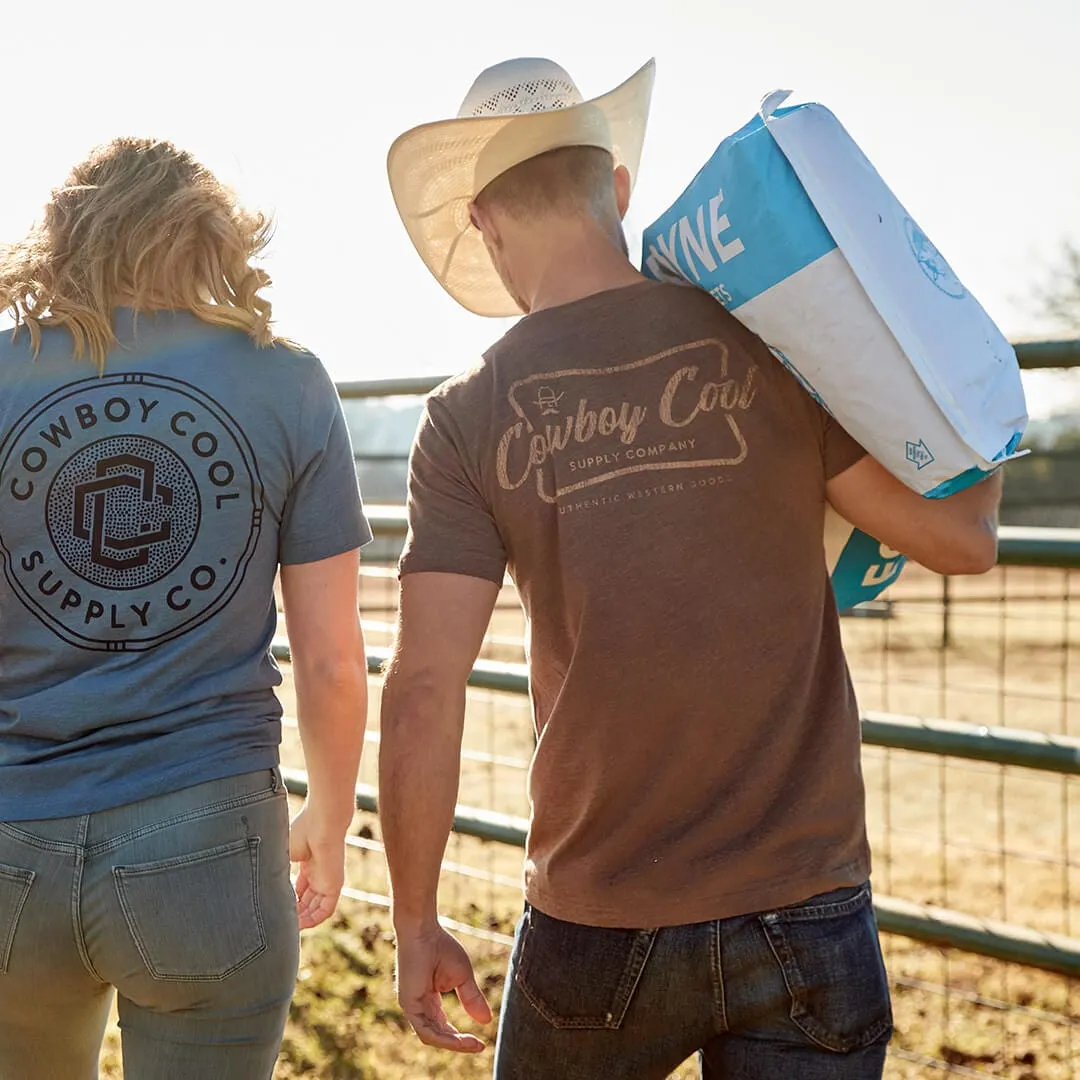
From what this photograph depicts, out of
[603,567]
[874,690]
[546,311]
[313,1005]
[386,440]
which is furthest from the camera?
[386,440]

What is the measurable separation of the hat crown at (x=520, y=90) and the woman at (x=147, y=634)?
0.44m

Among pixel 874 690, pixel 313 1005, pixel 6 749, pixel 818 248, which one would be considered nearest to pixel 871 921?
pixel 818 248

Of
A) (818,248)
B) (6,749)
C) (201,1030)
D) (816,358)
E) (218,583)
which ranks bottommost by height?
(201,1030)

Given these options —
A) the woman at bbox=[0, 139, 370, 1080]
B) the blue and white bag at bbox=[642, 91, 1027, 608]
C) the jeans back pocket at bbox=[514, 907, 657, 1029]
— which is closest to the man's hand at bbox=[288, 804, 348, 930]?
the woman at bbox=[0, 139, 370, 1080]

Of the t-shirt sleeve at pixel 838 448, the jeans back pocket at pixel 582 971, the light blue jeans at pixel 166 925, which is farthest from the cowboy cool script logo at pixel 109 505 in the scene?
the t-shirt sleeve at pixel 838 448

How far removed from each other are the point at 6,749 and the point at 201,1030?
459 mm

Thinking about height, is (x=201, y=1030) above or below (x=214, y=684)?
below

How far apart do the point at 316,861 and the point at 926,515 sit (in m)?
→ 1.07

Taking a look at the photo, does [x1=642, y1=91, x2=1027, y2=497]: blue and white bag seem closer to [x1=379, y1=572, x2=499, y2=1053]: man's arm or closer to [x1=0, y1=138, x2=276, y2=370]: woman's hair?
[x1=379, y1=572, x2=499, y2=1053]: man's arm

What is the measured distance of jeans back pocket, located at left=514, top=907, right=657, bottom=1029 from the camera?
68.5 inches

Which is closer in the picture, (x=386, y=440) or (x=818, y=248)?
(x=818, y=248)

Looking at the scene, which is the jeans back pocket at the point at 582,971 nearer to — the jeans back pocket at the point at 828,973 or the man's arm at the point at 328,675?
the jeans back pocket at the point at 828,973

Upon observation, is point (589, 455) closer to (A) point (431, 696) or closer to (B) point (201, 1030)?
(A) point (431, 696)

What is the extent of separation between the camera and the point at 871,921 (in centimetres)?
178
